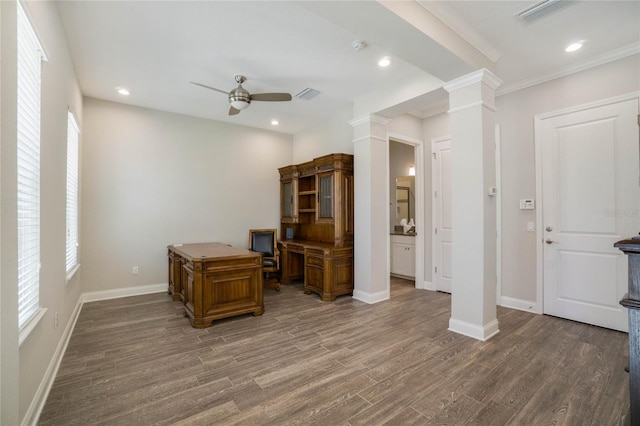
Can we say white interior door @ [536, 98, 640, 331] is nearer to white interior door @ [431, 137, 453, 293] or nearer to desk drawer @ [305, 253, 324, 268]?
white interior door @ [431, 137, 453, 293]

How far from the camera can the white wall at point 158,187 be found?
4352 mm

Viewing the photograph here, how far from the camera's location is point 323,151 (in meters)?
5.39

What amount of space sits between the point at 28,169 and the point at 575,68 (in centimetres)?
511

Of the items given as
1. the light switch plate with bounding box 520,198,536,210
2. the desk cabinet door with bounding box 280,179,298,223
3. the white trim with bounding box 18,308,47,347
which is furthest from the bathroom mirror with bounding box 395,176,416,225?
the white trim with bounding box 18,308,47,347

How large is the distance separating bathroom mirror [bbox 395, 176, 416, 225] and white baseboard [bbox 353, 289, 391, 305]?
2439 mm

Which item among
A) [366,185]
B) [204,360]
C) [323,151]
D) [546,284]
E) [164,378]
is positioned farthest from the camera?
[323,151]

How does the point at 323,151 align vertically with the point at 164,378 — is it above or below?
above

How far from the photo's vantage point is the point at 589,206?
3.25 meters

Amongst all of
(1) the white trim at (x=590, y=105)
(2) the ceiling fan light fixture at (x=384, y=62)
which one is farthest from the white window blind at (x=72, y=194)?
(1) the white trim at (x=590, y=105)

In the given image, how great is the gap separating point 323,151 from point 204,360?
3881mm

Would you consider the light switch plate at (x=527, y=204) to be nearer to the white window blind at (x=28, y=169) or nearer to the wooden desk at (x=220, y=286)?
the wooden desk at (x=220, y=286)

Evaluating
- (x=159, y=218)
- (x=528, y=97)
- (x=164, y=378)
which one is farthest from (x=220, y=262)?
(x=528, y=97)

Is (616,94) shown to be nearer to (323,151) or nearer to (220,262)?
(323,151)

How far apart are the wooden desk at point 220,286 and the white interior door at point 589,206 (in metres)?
3.58
